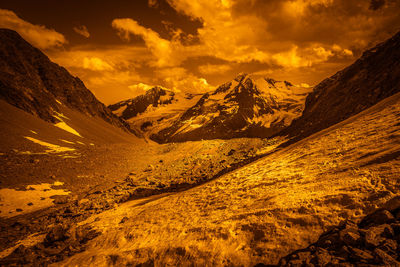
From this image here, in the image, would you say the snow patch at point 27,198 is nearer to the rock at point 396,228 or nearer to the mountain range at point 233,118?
the rock at point 396,228

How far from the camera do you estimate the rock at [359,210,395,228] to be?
4426mm

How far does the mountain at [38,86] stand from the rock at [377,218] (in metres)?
57.6

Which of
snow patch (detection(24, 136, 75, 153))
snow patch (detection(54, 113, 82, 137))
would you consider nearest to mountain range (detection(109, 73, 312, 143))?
snow patch (detection(54, 113, 82, 137))


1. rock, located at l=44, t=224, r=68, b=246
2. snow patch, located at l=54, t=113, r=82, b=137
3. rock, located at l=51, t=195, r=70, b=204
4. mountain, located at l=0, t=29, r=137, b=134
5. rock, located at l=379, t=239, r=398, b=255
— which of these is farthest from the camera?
snow patch, located at l=54, t=113, r=82, b=137

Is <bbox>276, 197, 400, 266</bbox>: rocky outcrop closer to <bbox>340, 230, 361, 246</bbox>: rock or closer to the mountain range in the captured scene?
<bbox>340, 230, 361, 246</bbox>: rock

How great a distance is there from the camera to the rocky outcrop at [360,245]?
145 inches

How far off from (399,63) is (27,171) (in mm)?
47703

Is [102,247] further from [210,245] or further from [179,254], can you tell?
[210,245]

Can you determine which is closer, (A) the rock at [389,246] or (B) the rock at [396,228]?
(A) the rock at [389,246]

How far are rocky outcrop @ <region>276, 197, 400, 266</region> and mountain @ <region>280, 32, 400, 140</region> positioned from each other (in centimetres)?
1838

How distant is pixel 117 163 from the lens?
104ft

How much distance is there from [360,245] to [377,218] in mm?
977

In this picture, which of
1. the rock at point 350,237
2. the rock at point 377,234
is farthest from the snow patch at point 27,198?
the rock at point 377,234

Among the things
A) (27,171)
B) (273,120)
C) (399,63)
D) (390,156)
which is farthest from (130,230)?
(273,120)
